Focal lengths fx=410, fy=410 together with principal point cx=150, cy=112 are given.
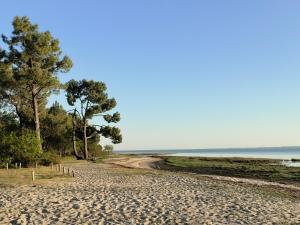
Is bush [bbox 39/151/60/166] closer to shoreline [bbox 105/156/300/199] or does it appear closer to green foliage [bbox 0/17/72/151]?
green foliage [bbox 0/17/72/151]

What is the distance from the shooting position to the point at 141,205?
59.6 ft

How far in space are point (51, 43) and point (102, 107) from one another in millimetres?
26571

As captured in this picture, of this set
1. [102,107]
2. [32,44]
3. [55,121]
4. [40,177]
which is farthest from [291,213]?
[55,121]

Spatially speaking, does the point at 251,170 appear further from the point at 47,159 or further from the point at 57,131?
the point at 57,131

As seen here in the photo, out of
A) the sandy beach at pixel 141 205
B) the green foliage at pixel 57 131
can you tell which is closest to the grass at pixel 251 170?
the sandy beach at pixel 141 205

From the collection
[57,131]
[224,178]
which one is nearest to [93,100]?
[57,131]

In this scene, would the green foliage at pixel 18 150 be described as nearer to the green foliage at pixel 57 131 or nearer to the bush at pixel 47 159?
the bush at pixel 47 159

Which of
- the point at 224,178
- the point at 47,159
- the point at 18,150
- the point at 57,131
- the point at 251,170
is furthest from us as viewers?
the point at 57,131

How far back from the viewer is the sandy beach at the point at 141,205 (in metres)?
15.2

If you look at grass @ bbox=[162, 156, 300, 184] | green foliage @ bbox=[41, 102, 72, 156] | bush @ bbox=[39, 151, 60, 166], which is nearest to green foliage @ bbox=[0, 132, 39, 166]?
bush @ bbox=[39, 151, 60, 166]

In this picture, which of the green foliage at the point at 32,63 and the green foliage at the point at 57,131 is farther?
the green foliage at the point at 57,131

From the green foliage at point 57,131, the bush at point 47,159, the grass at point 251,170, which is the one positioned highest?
the green foliage at point 57,131

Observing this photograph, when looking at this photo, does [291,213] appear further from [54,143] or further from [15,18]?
[54,143]

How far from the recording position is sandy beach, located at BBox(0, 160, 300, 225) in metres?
15.2
